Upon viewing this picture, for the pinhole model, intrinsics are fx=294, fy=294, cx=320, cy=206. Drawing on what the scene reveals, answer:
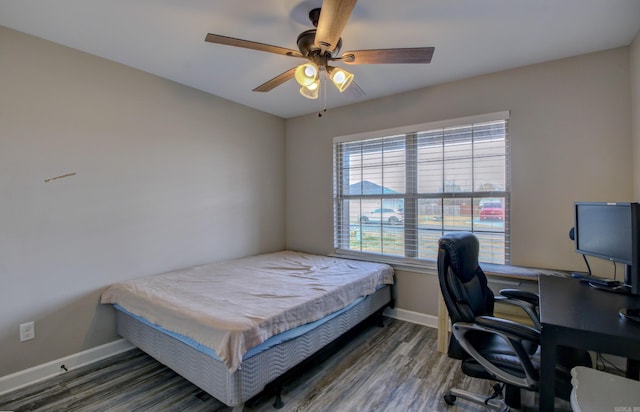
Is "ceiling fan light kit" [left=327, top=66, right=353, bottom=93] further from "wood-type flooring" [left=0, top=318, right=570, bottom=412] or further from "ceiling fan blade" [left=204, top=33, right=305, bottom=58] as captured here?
"wood-type flooring" [left=0, top=318, right=570, bottom=412]

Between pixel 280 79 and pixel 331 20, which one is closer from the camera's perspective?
pixel 331 20

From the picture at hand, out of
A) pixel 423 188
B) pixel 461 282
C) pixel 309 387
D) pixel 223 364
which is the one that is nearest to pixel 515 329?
pixel 461 282

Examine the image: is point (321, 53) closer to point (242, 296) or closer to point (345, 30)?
point (345, 30)

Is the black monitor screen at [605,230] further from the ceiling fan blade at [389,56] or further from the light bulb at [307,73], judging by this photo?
the light bulb at [307,73]

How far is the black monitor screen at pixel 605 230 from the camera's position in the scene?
1.63 meters

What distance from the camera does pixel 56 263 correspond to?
7.36ft

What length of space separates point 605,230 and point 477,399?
1.31m

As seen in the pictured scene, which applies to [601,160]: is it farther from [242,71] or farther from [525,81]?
[242,71]

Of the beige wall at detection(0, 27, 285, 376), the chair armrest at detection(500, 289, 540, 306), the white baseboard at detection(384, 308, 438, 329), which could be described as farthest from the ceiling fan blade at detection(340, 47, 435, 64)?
the white baseboard at detection(384, 308, 438, 329)

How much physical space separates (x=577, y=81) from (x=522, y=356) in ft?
7.56

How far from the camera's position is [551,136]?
8.14ft

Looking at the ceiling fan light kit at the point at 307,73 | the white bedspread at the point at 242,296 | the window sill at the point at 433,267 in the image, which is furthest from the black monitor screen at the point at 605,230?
the ceiling fan light kit at the point at 307,73

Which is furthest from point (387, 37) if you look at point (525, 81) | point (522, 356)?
point (522, 356)

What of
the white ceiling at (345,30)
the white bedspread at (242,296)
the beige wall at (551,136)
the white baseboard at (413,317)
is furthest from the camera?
the white baseboard at (413,317)
